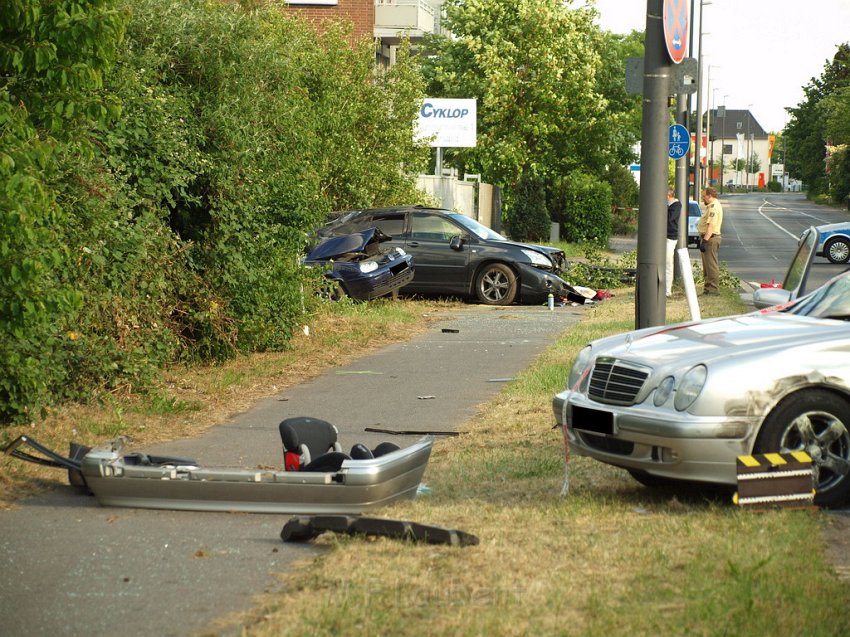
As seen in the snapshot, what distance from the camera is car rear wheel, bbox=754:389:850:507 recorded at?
22.2 feet

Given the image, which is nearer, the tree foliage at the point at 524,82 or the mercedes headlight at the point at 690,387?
the mercedes headlight at the point at 690,387

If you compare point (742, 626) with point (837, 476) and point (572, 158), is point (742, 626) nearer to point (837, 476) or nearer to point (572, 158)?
point (837, 476)

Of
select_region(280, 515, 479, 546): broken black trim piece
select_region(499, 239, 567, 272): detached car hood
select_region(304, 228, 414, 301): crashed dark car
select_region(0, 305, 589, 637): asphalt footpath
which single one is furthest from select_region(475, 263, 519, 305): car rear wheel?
select_region(280, 515, 479, 546): broken black trim piece

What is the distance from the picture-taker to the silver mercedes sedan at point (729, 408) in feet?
22.0

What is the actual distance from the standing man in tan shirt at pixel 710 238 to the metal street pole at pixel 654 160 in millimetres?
Result: 12491

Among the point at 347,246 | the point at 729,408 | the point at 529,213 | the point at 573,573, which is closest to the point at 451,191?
the point at 529,213

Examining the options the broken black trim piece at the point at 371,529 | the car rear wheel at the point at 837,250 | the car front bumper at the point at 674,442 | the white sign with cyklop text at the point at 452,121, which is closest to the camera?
the broken black trim piece at the point at 371,529

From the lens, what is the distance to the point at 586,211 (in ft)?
156

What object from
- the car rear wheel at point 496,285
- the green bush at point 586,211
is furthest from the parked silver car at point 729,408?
the green bush at point 586,211

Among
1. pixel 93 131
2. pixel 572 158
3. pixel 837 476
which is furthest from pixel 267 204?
pixel 572 158

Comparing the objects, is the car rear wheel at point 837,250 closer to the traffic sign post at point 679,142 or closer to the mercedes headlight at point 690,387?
the traffic sign post at point 679,142

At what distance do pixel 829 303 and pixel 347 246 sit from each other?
42.0 ft

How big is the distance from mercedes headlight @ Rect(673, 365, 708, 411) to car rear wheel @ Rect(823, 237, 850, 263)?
2989cm

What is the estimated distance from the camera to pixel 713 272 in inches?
920
